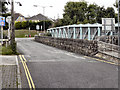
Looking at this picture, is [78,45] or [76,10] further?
[76,10]

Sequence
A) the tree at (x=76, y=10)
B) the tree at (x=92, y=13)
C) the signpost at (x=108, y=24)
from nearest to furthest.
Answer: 1. the signpost at (x=108, y=24)
2. the tree at (x=92, y=13)
3. the tree at (x=76, y=10)

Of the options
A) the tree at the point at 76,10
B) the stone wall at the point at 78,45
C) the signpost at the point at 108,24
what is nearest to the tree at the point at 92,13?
the tree at the point at 76,10

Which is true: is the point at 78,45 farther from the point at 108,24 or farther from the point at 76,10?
the point at 76,10

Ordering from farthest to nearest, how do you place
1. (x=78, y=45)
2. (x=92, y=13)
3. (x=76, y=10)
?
1. (x=76, y=10)
2. (x=92, y=13)
3. (x=78, y=45)

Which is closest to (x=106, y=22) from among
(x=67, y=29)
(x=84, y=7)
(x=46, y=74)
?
(x=46, y=74)

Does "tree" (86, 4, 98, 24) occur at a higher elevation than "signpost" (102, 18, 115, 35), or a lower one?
higher

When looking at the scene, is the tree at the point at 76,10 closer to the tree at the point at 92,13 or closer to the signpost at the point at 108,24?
the tree at the point at 92,13

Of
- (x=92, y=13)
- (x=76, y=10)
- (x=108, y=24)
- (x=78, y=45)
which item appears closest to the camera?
(x=108, y=24)

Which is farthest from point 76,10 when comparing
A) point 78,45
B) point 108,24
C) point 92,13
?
point 108,24

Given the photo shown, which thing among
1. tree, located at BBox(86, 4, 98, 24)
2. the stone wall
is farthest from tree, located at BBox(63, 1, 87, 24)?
the stone wall

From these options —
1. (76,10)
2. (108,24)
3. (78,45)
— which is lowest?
(78,45)

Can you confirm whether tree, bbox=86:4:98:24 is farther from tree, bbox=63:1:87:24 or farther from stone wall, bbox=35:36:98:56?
stone wall, bbox=35:36:98:56

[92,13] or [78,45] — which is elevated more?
[92,13]

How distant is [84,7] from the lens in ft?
224
